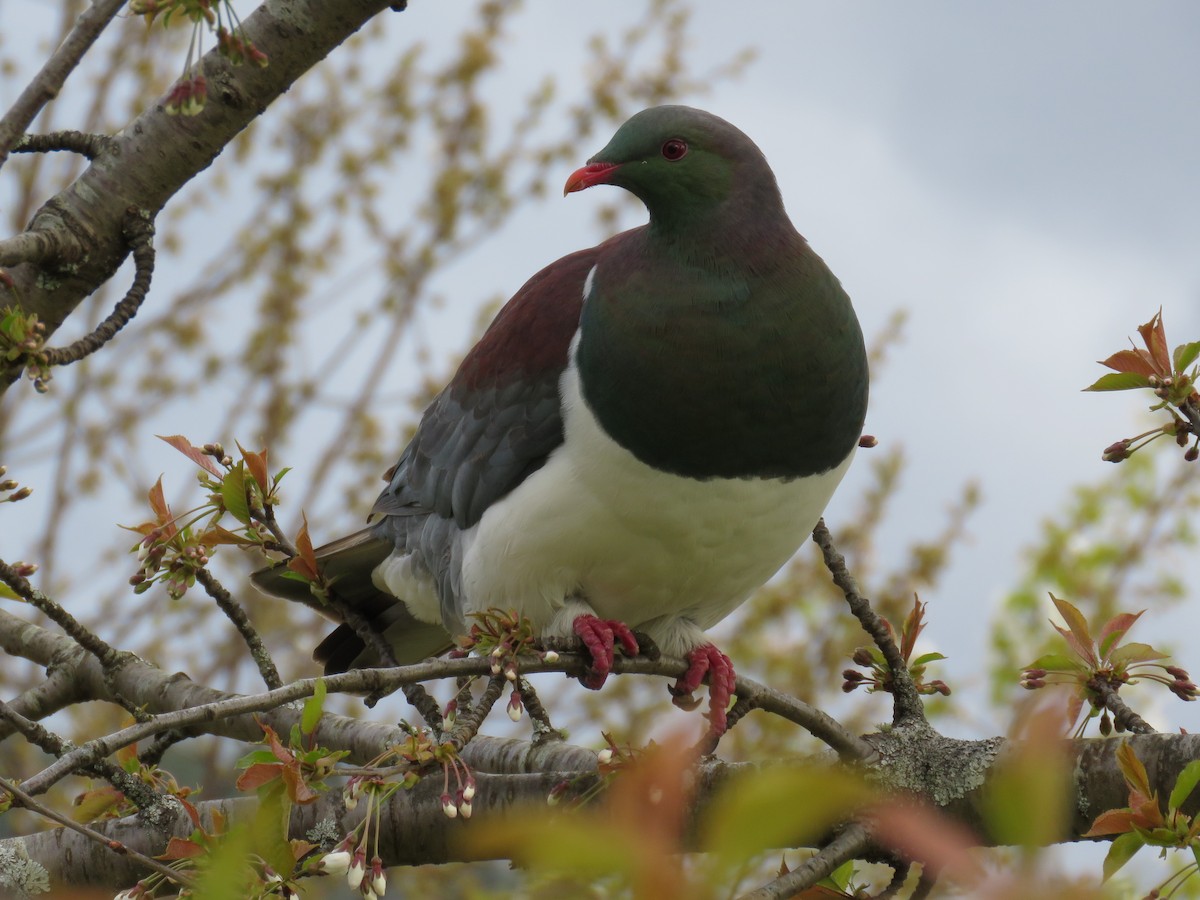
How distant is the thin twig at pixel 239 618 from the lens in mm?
2549

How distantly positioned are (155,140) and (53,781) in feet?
4.69

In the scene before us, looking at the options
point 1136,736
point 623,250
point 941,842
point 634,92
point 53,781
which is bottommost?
point 1136,736

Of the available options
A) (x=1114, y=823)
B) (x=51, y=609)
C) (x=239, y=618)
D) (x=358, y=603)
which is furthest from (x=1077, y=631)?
(x=358, y=603)

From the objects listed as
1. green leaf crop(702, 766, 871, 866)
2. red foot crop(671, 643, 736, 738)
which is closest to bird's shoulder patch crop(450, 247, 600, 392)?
red foot crop(671, 643, 736, 738)

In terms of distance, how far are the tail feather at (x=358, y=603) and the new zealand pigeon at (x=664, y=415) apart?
37 centimetres

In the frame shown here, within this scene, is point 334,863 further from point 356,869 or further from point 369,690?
point 369,690

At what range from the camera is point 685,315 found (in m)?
2.81

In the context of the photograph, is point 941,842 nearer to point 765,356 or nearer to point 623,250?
point 765,356

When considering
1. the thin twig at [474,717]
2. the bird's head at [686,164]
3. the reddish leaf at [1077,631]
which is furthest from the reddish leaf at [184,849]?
the bird's head at [686,164]

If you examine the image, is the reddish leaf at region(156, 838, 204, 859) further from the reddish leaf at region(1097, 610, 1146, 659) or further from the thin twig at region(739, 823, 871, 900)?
the reddish leaf at region(1097, 610, 1146, 659)

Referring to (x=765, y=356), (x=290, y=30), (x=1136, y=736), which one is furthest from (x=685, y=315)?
(x=1136, y=736)

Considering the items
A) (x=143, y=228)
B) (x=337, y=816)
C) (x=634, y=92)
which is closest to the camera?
(x=337, y=816)

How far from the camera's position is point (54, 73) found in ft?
6.37

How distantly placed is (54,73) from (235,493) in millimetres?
814
